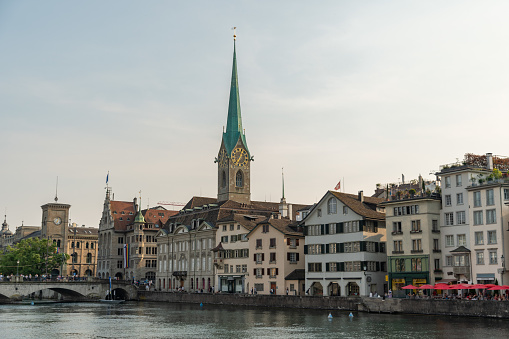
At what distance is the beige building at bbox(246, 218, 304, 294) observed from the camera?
373 feet

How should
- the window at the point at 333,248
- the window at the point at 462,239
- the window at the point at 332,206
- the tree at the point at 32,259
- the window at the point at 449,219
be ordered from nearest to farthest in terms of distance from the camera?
the window at the point at 462,239, the window at the point at 449,219, the window at the point at 333,248, the window at the point at 332,206, the tree at the point at 32,259

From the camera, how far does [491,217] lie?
85375mm

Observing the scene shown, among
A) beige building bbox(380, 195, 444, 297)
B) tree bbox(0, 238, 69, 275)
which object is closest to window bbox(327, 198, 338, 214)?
beige building bbox(380, 195, 444, 297)

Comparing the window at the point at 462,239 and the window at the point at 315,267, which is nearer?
the window at the point at 462,239

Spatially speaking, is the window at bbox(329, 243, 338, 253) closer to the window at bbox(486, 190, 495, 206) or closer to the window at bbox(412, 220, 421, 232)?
the window at bbox(412, 220, 421, 232)

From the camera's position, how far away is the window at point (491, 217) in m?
84.9

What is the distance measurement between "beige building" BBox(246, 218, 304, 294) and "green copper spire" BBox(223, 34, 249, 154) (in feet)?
204

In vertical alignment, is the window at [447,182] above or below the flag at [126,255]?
above

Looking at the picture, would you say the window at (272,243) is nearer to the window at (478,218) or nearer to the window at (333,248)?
the window at (333,248)

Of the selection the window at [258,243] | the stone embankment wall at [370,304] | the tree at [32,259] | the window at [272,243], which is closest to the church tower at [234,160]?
the tree at [32,259]

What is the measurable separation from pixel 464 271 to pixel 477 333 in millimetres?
27952

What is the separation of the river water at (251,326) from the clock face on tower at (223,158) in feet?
290

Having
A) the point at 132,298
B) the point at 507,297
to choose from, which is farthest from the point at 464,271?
the point at 132,298

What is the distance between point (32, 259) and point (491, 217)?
110 metres
